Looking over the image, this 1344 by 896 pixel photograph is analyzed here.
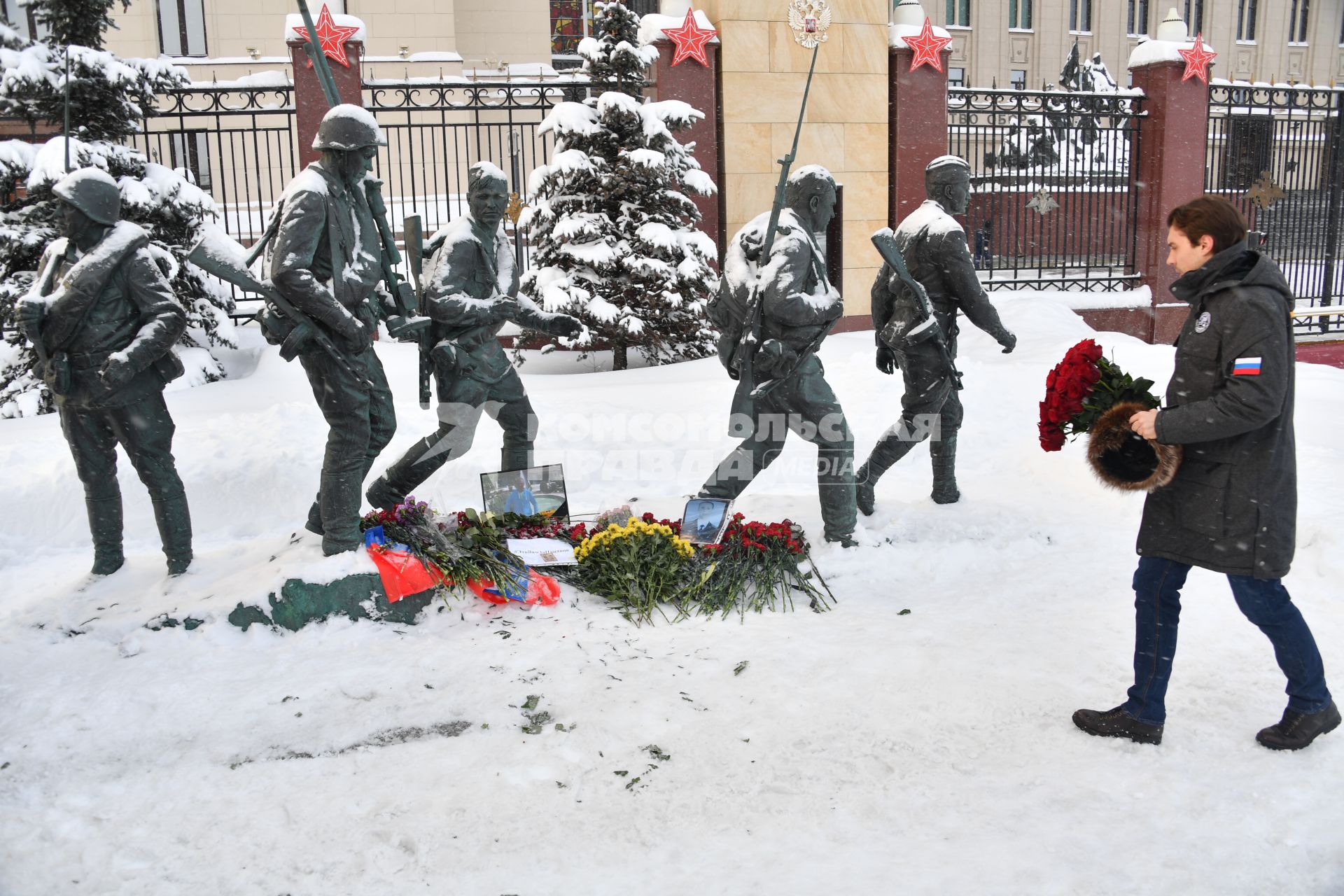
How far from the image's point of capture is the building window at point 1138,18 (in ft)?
121

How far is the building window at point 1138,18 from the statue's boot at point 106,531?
4115 centimetres

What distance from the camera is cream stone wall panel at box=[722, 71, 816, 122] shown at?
11.6 m

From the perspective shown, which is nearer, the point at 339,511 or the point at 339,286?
the point at 339,286

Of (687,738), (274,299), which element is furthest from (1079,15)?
(687,738)

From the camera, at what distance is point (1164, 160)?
41.8ft

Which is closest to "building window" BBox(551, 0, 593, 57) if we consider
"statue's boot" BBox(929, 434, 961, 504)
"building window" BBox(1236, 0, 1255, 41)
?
"statue's boot" BBox(929, 434, 961, 504)

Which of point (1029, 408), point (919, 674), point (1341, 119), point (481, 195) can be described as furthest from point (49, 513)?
point (1341, 119)

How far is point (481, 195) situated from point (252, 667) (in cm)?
269

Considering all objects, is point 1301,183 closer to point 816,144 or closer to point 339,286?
point 816,144

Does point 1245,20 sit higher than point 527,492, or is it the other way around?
point 1245,20

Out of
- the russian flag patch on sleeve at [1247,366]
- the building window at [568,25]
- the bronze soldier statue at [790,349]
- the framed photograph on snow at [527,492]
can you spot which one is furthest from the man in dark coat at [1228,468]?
the building window at [568,25]

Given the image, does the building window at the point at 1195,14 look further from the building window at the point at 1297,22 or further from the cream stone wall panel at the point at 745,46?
the cream stone wall panel at the point at 745,46

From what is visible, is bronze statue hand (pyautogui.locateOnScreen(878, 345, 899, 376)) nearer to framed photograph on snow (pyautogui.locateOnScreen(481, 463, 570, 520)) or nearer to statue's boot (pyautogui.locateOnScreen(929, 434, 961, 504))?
statue's boot (pyautogui.locateOnScreen(929, 434, 961, 504))

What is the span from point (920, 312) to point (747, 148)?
21.3ft
